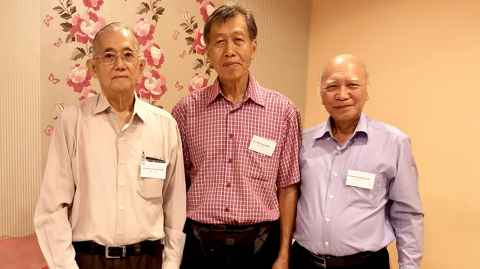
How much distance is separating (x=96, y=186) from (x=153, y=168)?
8.4 inches

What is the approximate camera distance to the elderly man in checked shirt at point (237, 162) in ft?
5.94

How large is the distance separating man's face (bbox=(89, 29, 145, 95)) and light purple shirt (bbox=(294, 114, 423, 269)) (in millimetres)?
833

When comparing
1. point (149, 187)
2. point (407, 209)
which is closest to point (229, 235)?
point (149, 187)

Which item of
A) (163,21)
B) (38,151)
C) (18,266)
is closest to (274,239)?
(18,266)

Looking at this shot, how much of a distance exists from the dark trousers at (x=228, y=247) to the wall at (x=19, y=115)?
3.23 ft

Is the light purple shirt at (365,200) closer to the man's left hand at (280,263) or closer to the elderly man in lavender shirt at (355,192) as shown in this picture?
the elderly man in lavender shirt at (355,192)

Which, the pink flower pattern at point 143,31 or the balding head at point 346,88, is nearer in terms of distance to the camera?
the balding head at point 346,88

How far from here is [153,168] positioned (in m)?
1.69

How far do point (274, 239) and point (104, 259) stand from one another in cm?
70

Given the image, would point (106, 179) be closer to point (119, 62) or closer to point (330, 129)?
point (119, 62)

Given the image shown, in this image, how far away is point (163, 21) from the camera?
2734 mm

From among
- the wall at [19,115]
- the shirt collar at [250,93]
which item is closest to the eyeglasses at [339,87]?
the shirt collar at [250,93]

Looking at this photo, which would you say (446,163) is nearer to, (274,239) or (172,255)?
(274,239)

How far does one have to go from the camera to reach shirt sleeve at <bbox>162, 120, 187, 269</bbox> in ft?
5.82
